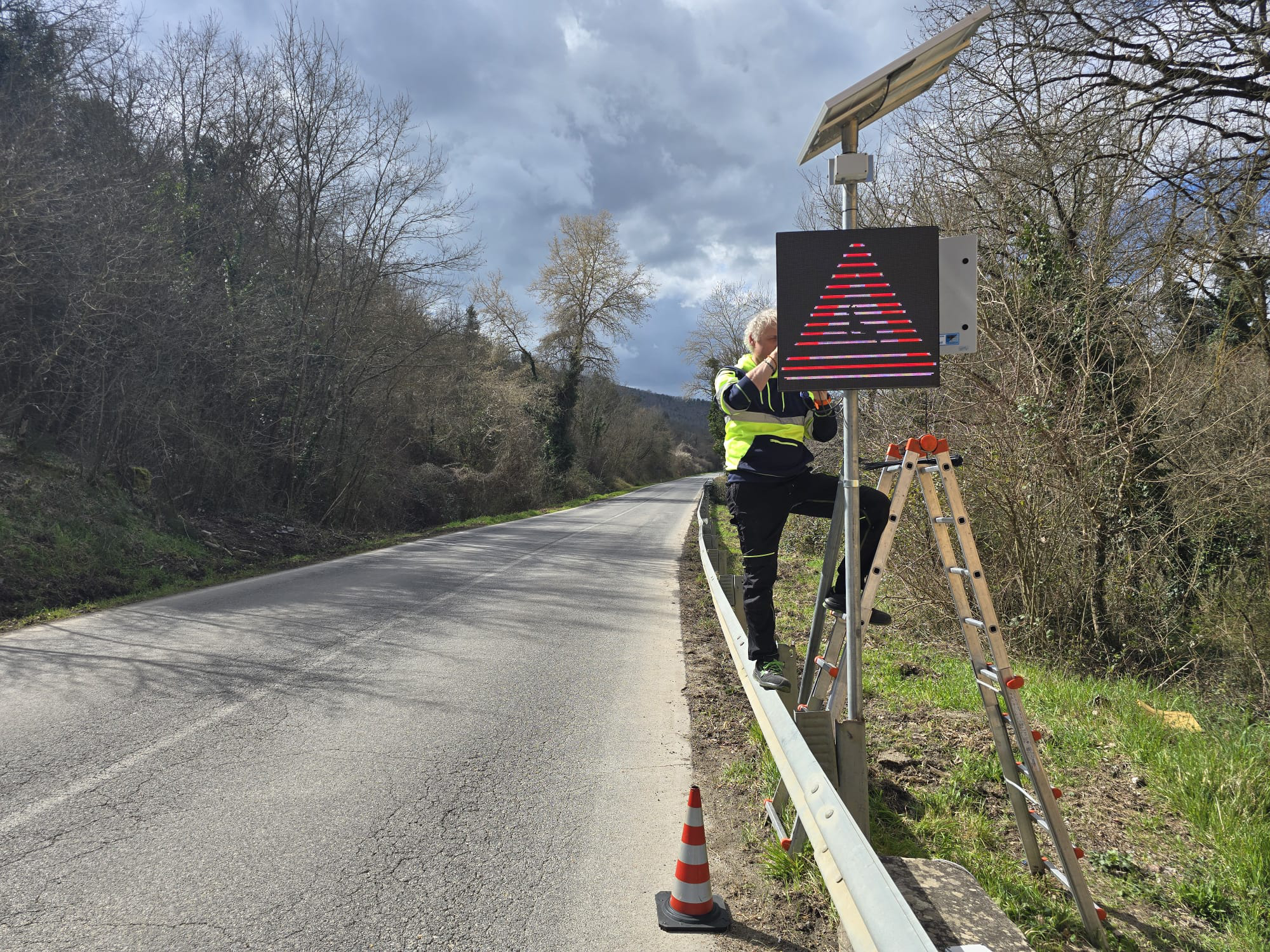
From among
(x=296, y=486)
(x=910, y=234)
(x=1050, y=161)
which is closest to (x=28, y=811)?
(x=910, y=234)

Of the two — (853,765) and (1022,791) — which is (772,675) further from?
(1022,791)

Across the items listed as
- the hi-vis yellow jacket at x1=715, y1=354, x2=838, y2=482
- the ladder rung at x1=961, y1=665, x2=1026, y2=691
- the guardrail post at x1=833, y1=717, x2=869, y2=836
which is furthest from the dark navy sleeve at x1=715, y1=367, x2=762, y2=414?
the guardrail post at x1=833, y1=717, x2=869, y2=836

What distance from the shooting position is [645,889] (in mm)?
3295

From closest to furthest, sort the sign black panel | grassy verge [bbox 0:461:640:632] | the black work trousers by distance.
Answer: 1. the sign black panel
2. the black work trousers
3. grassy verge [bbox 0:461:640:632]

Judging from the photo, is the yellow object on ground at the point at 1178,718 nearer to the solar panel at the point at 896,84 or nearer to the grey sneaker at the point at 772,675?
the grey sneaker at the point at 772,675

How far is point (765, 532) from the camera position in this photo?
13.2 feet

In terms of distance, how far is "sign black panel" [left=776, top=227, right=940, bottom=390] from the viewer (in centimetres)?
323

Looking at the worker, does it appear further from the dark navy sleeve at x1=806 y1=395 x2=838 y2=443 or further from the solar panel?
the solar panel

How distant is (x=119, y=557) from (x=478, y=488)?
18655 mm

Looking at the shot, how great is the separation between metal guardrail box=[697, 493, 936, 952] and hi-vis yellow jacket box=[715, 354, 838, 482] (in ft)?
3.53

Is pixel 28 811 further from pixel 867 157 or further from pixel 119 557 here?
pixel 119 557

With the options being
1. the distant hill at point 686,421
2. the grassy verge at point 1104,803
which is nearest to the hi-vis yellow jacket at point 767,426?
the grassy verge at point 1104,803

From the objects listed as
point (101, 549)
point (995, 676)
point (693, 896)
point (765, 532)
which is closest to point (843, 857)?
point (693, 896)

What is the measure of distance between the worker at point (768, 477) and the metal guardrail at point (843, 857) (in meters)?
0.46
